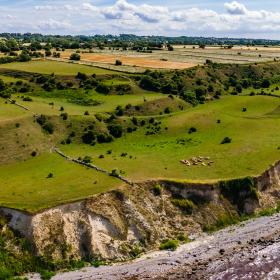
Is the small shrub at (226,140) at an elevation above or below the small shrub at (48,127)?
below

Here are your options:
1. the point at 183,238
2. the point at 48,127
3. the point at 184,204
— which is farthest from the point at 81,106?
the point at 183,238

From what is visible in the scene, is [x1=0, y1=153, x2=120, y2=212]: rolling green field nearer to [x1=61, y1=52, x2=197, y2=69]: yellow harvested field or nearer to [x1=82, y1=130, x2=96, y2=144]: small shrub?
[x1=82, y1=130, x2=96, y2=144]: small shrub

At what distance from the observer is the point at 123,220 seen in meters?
70.0

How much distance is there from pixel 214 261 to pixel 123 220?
1388cm

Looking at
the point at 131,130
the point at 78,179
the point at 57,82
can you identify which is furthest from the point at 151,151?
the point at 57,82

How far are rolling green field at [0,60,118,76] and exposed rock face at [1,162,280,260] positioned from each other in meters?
74.8

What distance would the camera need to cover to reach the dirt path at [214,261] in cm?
6172

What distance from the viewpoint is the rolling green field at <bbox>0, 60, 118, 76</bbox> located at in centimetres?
14391

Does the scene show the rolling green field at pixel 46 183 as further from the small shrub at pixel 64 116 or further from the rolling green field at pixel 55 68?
the rolling green field at pixel 55 68

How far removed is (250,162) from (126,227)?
30.4m

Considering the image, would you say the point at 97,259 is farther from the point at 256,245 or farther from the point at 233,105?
the point at 233,105

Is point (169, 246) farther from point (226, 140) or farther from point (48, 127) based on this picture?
point (48, 127)

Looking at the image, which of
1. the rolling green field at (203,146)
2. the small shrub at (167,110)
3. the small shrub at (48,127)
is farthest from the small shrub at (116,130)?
the small shrub at (167,110)

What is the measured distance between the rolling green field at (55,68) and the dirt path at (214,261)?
3281 inches
